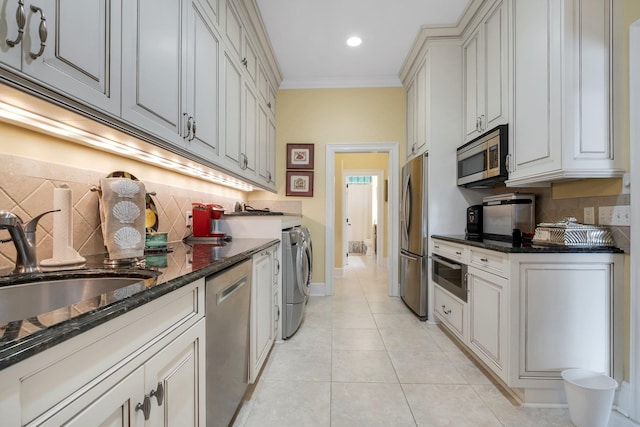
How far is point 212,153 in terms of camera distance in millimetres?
1823

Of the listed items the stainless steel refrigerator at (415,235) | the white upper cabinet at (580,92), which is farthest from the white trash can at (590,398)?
the stainless steel refrigerator at (415,235)

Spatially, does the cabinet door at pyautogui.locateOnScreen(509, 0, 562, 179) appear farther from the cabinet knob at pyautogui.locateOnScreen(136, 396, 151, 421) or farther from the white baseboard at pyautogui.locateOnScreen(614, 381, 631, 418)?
the cabinet knob at pyautogui.locateOnScreen(136, 396, 151, 421)

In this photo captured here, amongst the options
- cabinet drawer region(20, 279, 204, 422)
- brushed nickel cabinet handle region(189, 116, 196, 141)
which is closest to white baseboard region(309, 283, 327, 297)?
brushed nickel cabinet handle region(189, 116, 196, 141)

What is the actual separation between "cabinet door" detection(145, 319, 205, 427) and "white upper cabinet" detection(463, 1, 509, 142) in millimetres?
2419

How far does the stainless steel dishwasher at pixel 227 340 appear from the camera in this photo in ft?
3.74

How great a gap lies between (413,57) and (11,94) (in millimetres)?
3401

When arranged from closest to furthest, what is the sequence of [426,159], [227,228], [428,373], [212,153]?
[212,153]
[428,373]
[227,228]
[426,159]

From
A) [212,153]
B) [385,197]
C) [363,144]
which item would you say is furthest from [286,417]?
[385,197]

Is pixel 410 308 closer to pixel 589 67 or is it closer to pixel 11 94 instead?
pixel 589 67

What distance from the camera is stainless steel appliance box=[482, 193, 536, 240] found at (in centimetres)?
216

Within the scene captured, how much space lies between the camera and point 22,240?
3.14 ft

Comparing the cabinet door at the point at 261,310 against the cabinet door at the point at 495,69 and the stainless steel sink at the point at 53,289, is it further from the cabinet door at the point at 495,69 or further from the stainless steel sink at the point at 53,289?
the cabinet door at the point at 495,69

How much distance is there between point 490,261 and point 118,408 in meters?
1.94

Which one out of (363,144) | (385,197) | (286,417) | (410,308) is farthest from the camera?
(385,197)
